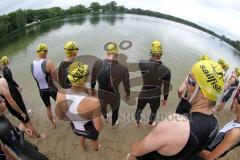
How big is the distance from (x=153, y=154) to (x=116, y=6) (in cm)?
9590

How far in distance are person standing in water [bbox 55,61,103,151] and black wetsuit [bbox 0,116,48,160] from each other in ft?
2.61

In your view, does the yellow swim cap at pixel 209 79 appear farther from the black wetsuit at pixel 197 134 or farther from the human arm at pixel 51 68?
the human arm at pixel 51 68

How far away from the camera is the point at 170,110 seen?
27.0ft

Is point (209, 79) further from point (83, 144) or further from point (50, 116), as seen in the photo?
point (50, 116)

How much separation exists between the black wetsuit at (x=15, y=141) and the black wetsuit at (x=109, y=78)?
7.08 ft

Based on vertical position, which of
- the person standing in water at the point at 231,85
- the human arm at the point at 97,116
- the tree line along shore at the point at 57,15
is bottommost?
the tree line along shore at the point at 57,15

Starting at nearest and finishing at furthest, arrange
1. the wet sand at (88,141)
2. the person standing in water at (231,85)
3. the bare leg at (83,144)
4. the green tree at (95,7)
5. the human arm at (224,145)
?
the human arm at (224,145) → the bare leg at (83,144) → the wet sand at (88,141) → the person standing in water at (231,85) → the green tree at (95,7)

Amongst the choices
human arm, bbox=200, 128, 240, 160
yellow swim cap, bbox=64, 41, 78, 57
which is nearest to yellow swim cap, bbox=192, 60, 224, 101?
human arm, bbox=200, 128, 240, 160

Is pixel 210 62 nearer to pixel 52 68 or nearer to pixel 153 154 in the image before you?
pixel 153 154

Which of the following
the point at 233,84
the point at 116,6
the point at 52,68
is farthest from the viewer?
the point at 116,6

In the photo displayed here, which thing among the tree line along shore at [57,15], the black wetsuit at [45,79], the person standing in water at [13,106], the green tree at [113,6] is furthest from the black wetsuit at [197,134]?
the green tree at [113,6]

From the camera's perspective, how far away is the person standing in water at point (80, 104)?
420 cm

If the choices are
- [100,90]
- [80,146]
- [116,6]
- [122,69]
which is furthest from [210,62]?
[116,6]

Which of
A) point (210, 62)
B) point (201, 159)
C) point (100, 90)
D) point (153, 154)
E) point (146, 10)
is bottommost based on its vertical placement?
point (146, 10)
